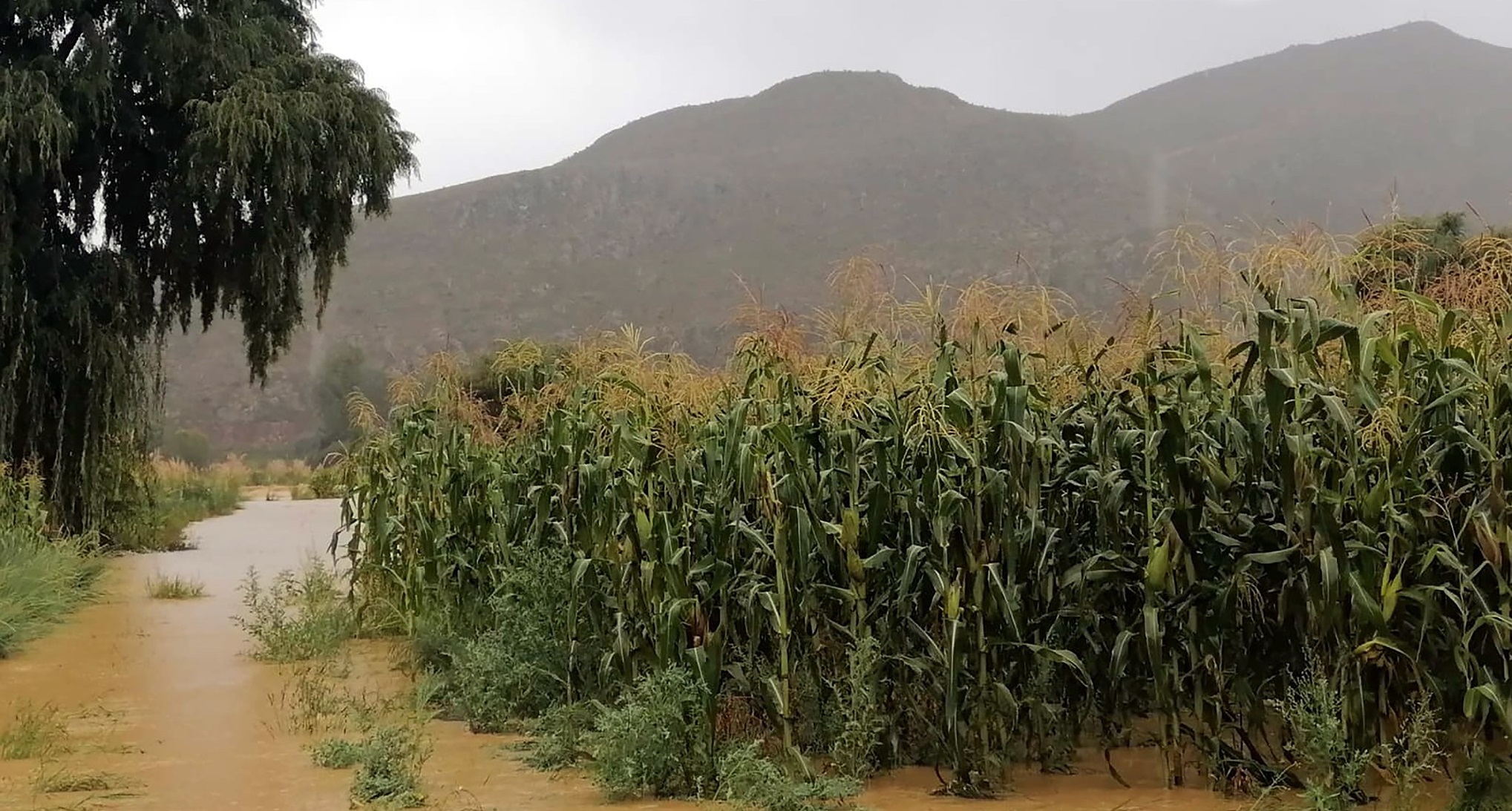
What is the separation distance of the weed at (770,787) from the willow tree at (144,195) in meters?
12.8

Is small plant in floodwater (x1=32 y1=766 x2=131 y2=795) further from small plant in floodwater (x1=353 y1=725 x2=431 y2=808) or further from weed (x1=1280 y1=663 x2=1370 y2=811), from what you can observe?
weed (x1=1280 y1=663 x2=1370 y2=811)

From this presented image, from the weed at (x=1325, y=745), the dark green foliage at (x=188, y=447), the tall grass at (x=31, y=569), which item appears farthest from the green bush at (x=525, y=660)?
the dark green foliage at (x=188, y=447)

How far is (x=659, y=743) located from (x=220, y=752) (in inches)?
110

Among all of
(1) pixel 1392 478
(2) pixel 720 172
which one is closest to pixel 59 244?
(1) pixel 1392 478

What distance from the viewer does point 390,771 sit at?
244 inches

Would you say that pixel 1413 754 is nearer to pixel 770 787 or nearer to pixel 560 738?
pixel 770 787

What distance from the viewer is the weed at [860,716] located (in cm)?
559

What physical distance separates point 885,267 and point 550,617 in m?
2.84

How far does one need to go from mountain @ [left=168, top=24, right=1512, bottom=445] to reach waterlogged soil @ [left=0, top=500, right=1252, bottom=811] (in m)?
46.5

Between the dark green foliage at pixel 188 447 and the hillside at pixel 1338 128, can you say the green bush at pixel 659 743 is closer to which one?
the dark green foliage at pixel 188 447

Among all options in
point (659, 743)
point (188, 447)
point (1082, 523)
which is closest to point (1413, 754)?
point (1082, 523)

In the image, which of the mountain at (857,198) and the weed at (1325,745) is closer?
the weed at (1325,745)

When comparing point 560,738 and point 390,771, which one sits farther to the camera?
point 560,738

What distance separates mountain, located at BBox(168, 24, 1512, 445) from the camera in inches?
2771
